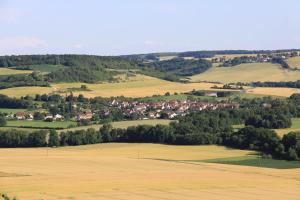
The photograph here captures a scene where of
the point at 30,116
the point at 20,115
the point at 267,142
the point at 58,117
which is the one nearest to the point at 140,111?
the point at 58,117

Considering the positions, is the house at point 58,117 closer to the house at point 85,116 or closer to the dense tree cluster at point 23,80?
the house at point 85,116

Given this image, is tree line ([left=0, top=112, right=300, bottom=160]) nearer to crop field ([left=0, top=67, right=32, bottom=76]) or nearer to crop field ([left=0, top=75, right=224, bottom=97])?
crop field ([left=0, top=75, right=224, bottom=97])

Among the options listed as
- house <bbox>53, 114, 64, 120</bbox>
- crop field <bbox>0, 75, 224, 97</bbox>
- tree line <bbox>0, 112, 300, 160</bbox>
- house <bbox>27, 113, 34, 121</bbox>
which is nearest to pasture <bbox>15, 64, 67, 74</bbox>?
crop field <bbox>0, 75, 224, 97</bbox>

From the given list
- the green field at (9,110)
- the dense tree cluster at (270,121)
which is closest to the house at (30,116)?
the green field at (9,110)

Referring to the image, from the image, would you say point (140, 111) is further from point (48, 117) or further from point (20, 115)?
Result: point (20, 115)

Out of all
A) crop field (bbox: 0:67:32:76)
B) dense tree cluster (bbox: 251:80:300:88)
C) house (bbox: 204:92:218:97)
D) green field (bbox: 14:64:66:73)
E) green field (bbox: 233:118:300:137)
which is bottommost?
house (bbox: 204:92:218:97)
